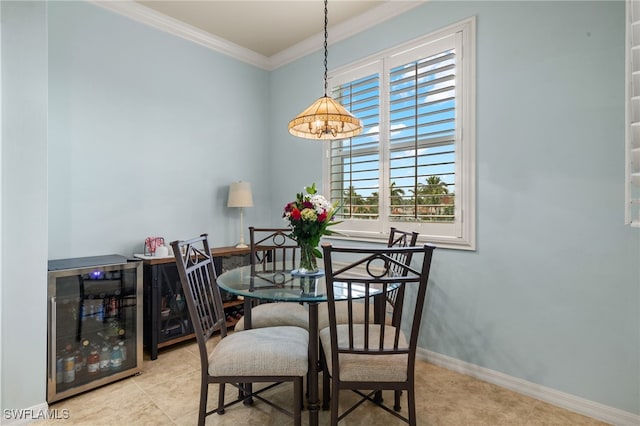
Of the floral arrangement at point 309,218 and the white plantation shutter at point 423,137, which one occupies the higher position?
the white plantation shutter at point 423,137

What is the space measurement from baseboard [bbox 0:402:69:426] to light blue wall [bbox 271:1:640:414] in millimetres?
2603

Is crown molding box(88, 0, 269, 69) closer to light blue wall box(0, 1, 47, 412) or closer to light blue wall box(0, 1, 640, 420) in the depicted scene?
light blue wall box(0, 1, 640, 420)

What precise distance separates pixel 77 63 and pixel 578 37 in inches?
140

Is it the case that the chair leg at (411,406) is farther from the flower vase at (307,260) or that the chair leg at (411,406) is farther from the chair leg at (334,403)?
the flower vase at (307,260)

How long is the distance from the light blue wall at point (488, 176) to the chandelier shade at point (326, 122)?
100 centimetres

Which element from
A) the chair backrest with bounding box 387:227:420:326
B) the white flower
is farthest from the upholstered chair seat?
the white flower

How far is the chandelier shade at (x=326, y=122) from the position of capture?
1959mm

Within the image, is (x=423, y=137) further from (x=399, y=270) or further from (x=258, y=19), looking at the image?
(x=258, y=19)

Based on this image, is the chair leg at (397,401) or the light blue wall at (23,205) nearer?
the light blue wall at (23,205)

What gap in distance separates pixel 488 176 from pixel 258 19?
2500mm

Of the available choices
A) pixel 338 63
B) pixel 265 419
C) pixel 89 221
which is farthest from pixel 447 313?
pixel 89 221

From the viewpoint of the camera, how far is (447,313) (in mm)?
2561

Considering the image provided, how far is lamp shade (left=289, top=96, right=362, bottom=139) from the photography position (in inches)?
77.1

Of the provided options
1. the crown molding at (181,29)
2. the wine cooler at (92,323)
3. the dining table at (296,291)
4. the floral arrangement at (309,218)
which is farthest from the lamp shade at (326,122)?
the crown molding at (181,29)
